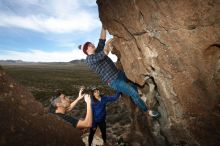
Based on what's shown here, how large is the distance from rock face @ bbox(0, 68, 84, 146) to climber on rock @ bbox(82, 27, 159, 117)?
114 inches

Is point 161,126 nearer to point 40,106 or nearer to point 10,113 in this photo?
point 40,106

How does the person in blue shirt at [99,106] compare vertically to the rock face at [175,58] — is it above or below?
below

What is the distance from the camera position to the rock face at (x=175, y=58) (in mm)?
7836

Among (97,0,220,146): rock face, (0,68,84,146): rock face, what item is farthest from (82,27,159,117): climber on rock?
(0,68,84,146): rock face

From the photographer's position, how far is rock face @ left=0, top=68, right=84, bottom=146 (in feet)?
19.5

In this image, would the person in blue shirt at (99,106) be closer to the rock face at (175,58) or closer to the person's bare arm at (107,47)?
the rock face at (175,58)

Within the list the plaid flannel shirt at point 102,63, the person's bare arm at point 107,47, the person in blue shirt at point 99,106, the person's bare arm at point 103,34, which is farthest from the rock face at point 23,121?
the person in blue shirt at point 99,106

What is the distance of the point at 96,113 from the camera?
448 inches

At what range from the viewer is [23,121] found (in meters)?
6.20

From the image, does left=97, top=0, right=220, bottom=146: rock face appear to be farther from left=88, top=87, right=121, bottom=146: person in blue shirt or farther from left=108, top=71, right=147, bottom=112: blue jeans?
left=88, top=87, right=121, bottom=146: person in blue shirt

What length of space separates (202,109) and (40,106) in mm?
4601

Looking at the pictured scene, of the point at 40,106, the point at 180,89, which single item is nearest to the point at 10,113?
the point at 40,106

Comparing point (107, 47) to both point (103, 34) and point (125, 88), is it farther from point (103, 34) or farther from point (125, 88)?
point (125, 88)

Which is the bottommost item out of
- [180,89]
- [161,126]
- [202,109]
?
[161,126]
